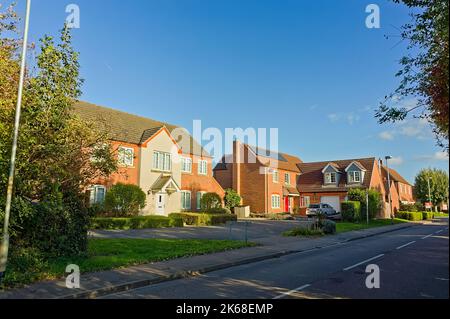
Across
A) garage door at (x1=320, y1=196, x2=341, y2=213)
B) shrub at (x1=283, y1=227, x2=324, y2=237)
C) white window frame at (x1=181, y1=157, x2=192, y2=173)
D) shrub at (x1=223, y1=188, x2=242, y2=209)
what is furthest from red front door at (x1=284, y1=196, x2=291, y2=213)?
shrub at (x1=283, y1=227, x2=324, y2=237)

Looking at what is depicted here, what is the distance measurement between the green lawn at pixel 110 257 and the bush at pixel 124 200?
1113 centimetres

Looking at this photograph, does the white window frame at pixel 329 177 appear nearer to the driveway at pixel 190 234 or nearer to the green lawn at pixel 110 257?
the driveway at pixel 190 234

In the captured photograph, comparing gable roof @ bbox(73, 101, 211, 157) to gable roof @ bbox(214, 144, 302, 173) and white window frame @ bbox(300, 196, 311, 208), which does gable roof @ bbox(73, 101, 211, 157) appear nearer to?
gable roof @ bbox(214, 144, 302, 173)

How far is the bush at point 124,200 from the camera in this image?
2745cm

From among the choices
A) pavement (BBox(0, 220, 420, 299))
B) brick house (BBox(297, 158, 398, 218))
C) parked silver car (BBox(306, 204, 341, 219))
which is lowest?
pavement (BBox(0, 220, 420, 299))

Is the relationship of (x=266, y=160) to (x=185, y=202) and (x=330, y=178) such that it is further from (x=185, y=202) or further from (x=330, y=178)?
(x=185, y=202)

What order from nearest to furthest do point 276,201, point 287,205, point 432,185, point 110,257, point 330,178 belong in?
1. point 110,257
2. point 276,201
3. point 287,205
4. point 330,178
5. point 432,185

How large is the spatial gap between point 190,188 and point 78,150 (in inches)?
977

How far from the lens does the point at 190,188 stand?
1485 inches

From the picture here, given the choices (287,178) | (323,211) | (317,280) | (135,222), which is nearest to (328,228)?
(135,222)

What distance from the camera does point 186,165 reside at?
37781 mm

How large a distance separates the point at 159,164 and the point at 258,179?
1653 cm

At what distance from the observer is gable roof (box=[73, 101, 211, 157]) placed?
30953 mm

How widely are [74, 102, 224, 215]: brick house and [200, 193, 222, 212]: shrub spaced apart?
0.82 metres
